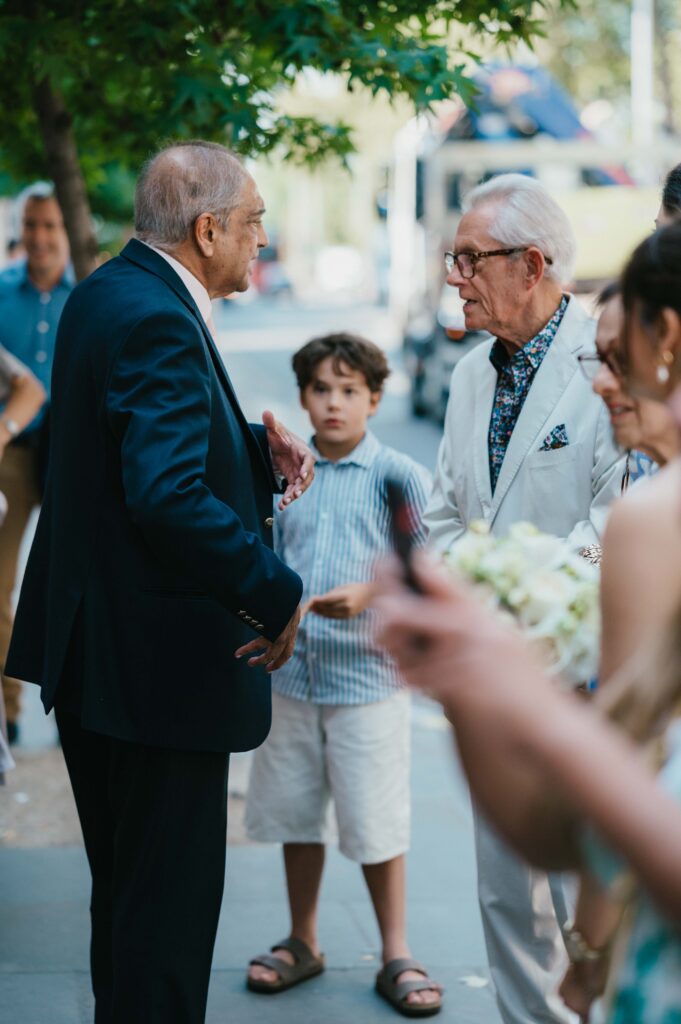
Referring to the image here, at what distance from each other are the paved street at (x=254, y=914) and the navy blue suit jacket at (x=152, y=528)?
1.57 ft

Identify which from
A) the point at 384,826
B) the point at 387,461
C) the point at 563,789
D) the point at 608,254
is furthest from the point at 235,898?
the point at 608,254

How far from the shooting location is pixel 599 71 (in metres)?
37.2

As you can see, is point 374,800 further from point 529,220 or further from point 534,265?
point 529,220

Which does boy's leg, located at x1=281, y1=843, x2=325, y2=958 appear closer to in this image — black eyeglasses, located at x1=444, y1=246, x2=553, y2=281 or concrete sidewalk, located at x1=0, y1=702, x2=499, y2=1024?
concrete sidewalk, located at x1=0, y1=702, x2=499, y2=1024

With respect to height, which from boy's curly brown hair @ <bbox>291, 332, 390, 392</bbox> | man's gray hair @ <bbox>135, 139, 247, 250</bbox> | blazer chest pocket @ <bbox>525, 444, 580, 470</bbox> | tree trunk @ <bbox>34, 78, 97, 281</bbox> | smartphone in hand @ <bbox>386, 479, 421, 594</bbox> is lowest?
blazer chest pocket @ <bbox>525, 444, 580, 470</bbox>

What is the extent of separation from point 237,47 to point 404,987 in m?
3.15

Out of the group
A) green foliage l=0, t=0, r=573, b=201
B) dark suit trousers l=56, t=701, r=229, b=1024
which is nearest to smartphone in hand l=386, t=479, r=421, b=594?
dark suit trousers l=56, t=701, r=229, b=1024

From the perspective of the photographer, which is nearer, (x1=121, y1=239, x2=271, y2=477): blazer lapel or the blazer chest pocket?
(x1=121, y1=239, x2=271, y2=477): blazer lapel

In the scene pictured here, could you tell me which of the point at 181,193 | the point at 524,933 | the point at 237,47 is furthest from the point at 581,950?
the point at 237,47

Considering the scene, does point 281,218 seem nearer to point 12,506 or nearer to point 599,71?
point 599,71

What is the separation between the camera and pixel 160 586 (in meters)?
3.05

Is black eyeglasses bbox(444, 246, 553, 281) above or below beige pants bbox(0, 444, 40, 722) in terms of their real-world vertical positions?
above

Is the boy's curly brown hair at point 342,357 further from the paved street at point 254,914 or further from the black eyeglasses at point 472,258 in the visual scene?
the paved street at point 254,914

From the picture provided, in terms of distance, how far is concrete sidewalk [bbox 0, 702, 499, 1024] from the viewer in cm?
402
